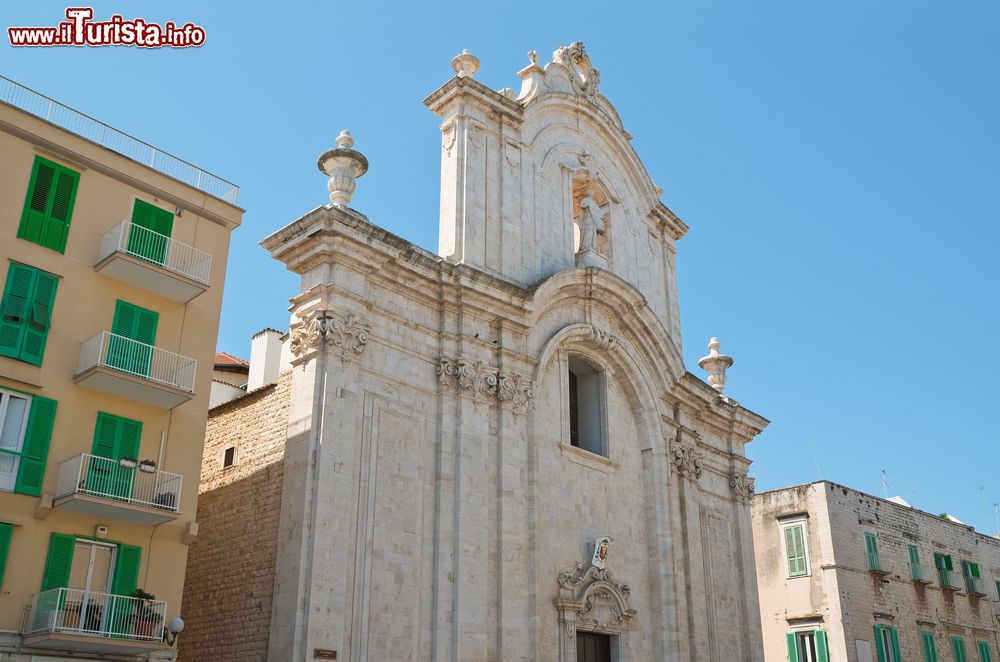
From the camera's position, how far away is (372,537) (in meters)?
15.7

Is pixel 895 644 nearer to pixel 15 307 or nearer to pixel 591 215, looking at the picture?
pixel 591 215

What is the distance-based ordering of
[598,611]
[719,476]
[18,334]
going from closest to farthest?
[18,334] → [598,611] → [719,476]

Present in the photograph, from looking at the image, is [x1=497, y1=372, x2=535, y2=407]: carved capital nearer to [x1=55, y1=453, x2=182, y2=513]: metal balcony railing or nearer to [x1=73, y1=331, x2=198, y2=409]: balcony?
[x1=73, y1=331, x2=198, y2=409]: balcony

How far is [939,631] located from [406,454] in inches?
903

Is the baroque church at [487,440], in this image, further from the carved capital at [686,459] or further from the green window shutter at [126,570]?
the green window shutter at [126,570]

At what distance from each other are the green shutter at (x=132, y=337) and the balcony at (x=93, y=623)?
10.6 ft

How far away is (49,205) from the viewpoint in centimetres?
1436

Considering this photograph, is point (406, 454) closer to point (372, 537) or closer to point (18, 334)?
point (372, 537)

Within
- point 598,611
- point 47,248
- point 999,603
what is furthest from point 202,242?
point 999,603

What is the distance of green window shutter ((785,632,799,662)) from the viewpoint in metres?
28.8

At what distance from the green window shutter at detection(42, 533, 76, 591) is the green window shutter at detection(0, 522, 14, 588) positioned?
1.72 feet

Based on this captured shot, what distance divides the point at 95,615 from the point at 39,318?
164 inches

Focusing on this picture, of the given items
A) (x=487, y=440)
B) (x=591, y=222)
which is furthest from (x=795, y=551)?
(x=487, y=440)

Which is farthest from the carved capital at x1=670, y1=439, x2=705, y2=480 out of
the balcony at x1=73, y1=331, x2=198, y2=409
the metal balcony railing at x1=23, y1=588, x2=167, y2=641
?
the metal balcony railing at x1=23, y1=588, x2=167, y2=641
